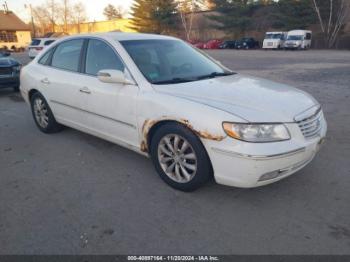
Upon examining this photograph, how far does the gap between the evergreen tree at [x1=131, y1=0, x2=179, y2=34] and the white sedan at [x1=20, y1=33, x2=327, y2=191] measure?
50.8m

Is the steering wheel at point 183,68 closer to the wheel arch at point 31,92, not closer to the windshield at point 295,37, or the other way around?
the wheel arch at point 31,92

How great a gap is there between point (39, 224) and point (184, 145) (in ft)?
5.08

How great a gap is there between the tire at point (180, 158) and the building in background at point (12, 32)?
50229 mm

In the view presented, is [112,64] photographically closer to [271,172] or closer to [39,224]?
[39,224]

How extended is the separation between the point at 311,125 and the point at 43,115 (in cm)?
416

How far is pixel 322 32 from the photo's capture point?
3772 cm

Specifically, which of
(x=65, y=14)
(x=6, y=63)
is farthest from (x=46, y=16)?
(x=6, y=63)

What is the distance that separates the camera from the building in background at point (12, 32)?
156 feet

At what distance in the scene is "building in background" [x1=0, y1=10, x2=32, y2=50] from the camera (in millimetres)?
47406

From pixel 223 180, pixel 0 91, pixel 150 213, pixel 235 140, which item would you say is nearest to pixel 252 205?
pixel 223 180

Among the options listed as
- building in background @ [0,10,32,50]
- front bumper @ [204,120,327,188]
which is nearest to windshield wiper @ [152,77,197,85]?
front bumper @ [204,120,327,188]

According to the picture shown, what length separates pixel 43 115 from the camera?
522cm

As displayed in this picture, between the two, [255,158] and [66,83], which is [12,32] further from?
[255,158]

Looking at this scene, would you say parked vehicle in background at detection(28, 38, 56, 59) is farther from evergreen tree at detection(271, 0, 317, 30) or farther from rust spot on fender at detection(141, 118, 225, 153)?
evergreen tree at detection(271, 0, 317, 30)
